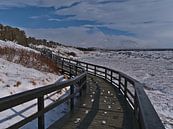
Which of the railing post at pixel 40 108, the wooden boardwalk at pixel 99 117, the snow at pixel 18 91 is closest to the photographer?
the railing post at pixel 40 108

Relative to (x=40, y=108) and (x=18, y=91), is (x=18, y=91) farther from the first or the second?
(x=40, y=108)

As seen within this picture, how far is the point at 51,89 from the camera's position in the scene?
6480mm

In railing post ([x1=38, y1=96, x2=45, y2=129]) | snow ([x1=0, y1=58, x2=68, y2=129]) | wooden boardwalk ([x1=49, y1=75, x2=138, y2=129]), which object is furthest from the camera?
snow ([x1=0, y1=58, x2=68, y2=129])

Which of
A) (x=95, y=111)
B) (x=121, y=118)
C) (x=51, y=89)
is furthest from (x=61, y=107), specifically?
(x=51, y=89)

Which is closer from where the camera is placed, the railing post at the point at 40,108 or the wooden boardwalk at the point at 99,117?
the railing post at the point at 40,108

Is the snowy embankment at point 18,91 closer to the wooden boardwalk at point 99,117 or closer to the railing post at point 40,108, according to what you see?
the wooden boardwalk at point 99,117

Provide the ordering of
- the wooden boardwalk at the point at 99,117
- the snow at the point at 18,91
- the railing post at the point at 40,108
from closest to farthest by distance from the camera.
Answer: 1. the railing post at the point at 40,108
2. the wooden boardwalk at the point at 99,117
3. the snow at the point at 18,91

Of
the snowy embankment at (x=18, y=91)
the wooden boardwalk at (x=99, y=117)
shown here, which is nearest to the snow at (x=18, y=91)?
the snowy embankment at (x=18, y=91)

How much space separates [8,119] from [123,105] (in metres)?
4.08

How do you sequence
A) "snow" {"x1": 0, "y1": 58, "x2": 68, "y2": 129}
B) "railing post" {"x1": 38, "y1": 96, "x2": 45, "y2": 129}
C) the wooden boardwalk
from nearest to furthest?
"railing post" {"x1": 38, "y1": 96, "x2": 45, "y2": 129}
the wooden boardwalk
"snow" {"x1": 0, "y1": 58, "x2": 68, "y2": 129}

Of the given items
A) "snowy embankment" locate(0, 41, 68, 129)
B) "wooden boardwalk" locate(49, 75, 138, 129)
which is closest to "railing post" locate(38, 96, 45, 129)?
"wooden boardwalk" locate(49, 75, 138, 129)

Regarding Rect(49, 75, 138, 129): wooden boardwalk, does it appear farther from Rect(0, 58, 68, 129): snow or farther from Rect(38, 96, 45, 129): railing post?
Rect(0, 58, 68, 129): snow

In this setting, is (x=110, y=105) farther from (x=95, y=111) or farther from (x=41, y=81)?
(x=41, y=81)

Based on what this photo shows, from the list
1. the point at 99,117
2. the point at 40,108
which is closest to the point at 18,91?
the point at 99,117
